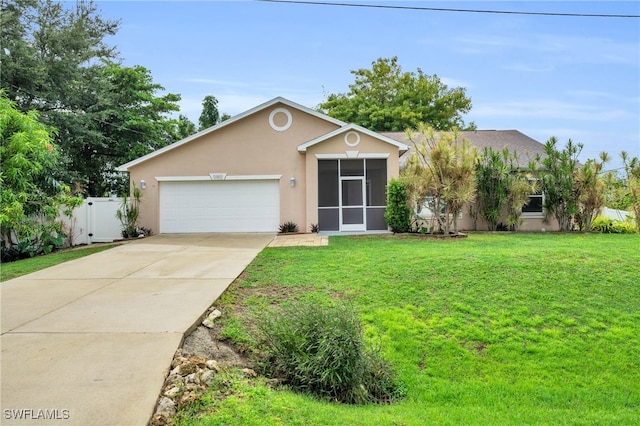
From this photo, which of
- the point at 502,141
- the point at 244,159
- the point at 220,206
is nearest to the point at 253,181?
the point at 244,159

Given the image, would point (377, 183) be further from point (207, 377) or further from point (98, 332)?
point (207, 377)

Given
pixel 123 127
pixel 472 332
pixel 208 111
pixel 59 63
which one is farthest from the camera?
pixel 208 111

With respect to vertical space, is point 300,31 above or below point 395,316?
above

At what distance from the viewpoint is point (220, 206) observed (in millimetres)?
15156

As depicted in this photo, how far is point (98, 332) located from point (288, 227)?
33.9 ft

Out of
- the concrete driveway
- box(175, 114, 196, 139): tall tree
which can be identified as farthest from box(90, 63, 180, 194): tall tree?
the concrete driveway

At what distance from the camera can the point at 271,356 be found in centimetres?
424

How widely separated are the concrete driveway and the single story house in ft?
19.3

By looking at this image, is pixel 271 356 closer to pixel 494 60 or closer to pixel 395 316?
pixel 395 316

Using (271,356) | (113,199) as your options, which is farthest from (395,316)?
(113,199)

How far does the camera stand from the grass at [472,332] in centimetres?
358

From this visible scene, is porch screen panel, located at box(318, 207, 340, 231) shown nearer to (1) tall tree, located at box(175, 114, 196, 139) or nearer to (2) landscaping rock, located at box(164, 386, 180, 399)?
(2) landscaping rock, located at box(164, 386, 180, 399)

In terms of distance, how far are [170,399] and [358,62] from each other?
108 feet

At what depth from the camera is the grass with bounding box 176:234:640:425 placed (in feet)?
11.7
